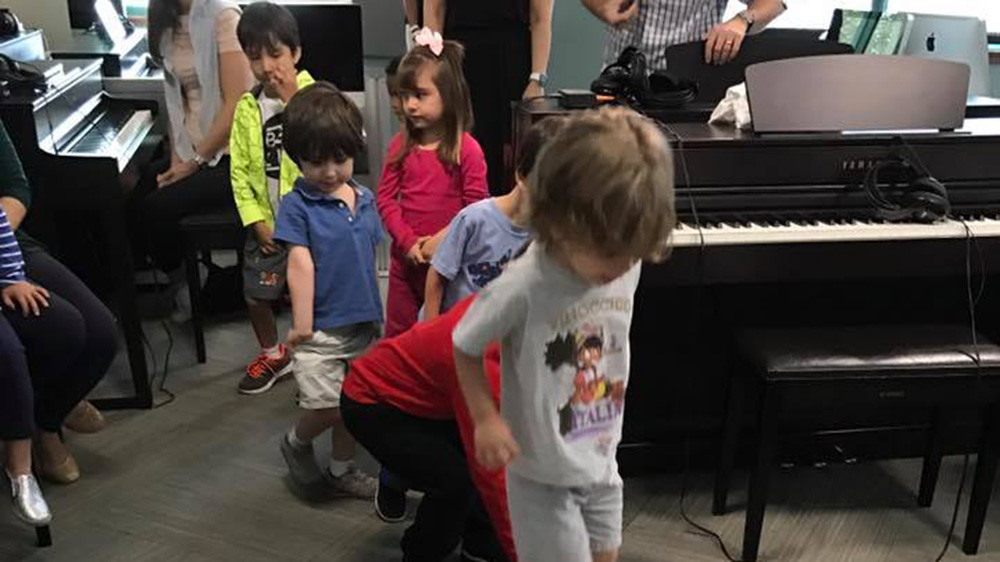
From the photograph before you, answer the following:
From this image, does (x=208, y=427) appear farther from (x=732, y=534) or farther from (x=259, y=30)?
(x=732, y=534)

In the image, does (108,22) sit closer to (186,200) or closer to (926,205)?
(186,200)

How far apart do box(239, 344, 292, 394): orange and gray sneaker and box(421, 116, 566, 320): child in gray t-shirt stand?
100 cm

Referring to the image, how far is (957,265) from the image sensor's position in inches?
72.7

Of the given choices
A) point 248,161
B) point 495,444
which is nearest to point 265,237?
point 248,161

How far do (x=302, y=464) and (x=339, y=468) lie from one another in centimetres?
9

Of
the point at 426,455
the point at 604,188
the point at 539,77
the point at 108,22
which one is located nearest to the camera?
the point at 604,188

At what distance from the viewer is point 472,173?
7.06 ft

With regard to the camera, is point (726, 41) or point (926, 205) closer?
point (926, 205)

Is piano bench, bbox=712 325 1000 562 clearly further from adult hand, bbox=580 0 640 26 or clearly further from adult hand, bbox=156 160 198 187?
adult hand, bbox=156 160 198 187

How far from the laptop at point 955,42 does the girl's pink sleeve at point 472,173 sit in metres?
1.31

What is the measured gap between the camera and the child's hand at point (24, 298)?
195 centimetres

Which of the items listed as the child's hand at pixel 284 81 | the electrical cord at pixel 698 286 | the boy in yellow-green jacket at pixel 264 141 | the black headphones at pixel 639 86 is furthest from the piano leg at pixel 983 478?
the child's hand at pixel 284 81

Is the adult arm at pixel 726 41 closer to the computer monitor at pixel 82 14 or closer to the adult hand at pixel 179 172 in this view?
the adult hand at pixel 179 172

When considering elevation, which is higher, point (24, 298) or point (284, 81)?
point (284, 81)
